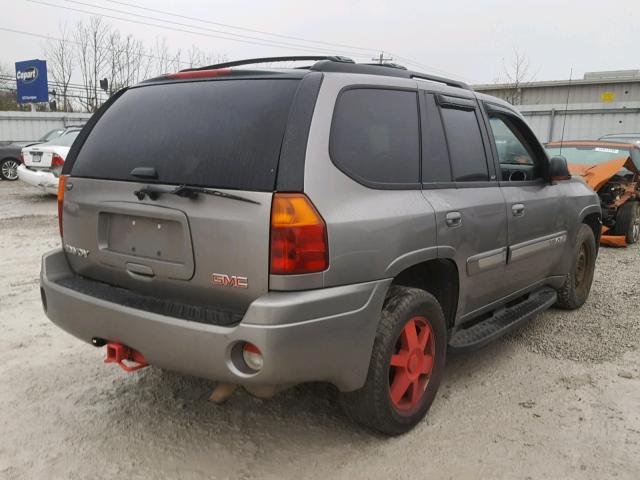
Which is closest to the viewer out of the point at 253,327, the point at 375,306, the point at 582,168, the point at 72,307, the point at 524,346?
the point at 253,327

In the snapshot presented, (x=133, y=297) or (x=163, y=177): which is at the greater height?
(x=163, y=177)

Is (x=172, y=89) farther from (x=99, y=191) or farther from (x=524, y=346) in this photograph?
(x=524, y=346)

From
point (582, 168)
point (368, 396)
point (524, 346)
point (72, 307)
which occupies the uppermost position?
point (582, 168)

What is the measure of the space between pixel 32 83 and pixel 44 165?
19191 millimetres

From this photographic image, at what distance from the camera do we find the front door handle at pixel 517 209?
11.9 ft

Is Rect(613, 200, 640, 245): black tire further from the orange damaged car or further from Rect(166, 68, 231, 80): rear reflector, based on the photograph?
Rect(166, 68, 231, 80): rear reflector

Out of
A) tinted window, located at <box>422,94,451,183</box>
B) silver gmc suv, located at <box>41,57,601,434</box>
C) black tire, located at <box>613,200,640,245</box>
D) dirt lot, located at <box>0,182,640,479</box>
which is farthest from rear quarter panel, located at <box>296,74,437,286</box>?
black tire, located at <box>613,200,640,245</box>

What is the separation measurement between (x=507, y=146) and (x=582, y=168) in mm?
4346

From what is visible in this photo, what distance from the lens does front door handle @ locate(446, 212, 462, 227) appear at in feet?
9.75

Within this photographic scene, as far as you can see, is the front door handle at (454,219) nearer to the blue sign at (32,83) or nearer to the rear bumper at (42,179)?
the rear bumper at (42,179)

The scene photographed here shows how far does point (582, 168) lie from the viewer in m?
7.88

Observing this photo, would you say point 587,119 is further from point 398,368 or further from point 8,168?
point 398,368

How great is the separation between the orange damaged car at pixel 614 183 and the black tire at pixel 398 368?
5618 millimetres

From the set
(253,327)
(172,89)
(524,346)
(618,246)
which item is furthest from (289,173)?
(618,246)
